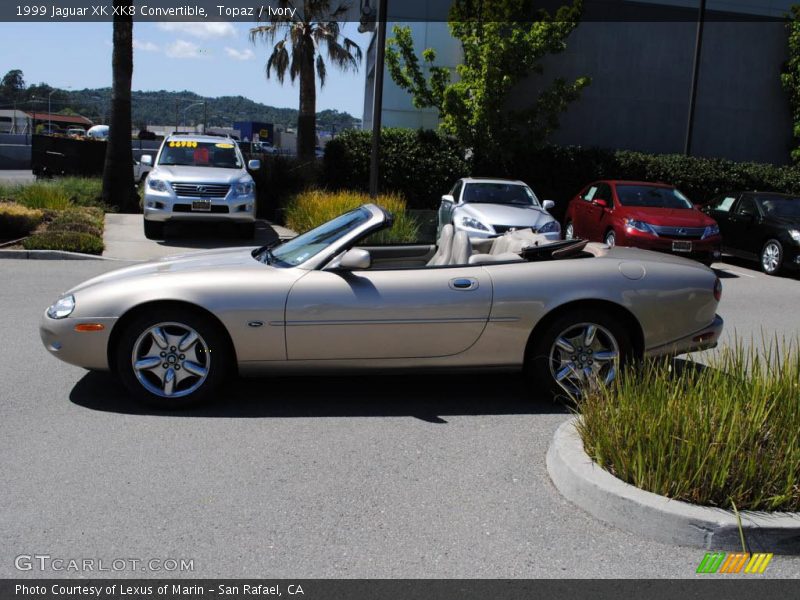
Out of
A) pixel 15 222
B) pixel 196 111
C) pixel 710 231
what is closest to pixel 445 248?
pixel 710 231

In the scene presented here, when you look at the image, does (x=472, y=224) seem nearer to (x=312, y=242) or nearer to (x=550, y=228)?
(x=550, y=228)

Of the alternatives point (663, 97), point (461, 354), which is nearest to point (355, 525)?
point (461, 354)

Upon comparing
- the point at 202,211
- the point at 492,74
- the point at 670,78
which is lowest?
the point at 202,211

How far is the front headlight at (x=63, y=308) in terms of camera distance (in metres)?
5.69

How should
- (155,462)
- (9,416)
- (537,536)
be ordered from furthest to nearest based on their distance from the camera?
(9,416) → (155,462) → (537,536)

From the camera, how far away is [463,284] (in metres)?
5.81

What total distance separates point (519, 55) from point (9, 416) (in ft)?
62.0

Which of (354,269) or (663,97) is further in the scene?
(663,97)

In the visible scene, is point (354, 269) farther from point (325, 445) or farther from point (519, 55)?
point (519, 55)

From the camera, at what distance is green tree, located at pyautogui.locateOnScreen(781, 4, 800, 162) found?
26.4m

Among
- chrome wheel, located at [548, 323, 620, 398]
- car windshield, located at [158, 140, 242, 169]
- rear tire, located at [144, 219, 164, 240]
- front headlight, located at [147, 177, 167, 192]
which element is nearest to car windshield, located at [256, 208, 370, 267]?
chrome wheel, located at [548, 323, 620, 398]

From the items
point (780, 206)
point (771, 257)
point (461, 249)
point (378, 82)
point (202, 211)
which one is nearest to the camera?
point (461, 249)

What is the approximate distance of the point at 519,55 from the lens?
2217 cm

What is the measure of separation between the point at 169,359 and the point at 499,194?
11.2 m
